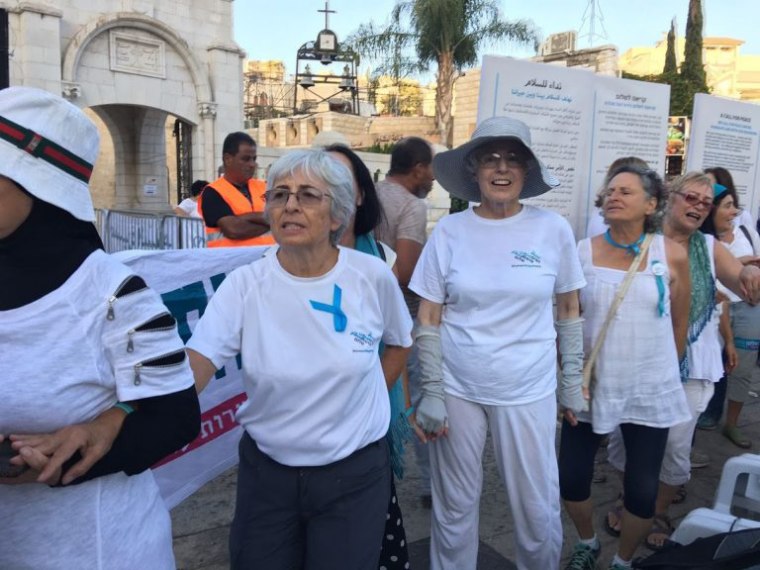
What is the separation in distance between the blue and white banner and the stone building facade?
10.8 m

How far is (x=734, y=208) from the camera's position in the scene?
4.46 metres

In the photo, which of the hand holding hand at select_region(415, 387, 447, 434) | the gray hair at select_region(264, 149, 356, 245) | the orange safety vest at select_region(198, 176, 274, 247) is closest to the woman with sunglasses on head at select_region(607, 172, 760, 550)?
the hand holding hand at select_region(415, 387, 447, 434)

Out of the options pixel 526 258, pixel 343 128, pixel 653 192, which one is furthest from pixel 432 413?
pixel 343 128

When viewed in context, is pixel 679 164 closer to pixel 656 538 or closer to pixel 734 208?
Answer: pixel 734 208

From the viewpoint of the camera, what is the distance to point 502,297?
2580 millimetres

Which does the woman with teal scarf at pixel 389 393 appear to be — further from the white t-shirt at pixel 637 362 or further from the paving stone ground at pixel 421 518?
the white t-shirt at pixel 637 362

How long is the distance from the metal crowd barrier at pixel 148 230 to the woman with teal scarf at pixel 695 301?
4059 mm

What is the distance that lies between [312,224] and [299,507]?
0.84 meters

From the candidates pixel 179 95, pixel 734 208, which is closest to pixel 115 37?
pixel 179 95

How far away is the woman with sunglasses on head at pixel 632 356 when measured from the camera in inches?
115

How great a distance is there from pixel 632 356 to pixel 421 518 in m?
1.55

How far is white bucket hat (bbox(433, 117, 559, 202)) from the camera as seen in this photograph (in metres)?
2.67

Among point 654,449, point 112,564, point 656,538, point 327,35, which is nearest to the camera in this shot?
point 112,564

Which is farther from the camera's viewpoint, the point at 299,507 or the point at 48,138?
the point at 299,507
